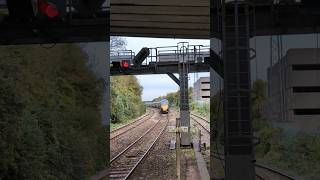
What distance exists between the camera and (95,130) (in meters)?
4.67

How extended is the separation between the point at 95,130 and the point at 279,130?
1.78 meters

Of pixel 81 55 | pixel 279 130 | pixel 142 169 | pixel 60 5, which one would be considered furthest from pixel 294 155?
pixel 60 5

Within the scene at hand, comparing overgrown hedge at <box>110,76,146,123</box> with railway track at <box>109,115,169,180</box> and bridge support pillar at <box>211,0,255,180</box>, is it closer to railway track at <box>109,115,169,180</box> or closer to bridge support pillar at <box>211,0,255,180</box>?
railway track at <box>109,115,169,180</box>

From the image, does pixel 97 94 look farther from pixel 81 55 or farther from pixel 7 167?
pixel 7 167

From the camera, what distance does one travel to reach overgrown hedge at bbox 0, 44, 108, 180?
4.86m

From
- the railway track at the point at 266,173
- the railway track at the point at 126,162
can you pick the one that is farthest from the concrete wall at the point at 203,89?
the railway track at the point at 126,162

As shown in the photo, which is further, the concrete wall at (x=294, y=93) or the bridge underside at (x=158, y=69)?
the bridge underside at (x=158, y=69)

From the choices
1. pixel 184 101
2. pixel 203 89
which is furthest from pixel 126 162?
pixel 184 101

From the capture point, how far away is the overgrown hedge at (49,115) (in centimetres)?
486

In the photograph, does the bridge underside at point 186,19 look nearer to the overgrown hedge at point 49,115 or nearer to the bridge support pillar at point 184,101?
the overgrown hedge at point 49,115

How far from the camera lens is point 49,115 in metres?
5.32

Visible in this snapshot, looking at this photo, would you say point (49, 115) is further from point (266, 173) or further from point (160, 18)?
point (266, 173)

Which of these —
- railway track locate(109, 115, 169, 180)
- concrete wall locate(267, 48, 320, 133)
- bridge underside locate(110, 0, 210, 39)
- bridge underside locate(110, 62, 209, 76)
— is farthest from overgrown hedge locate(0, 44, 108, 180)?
concrete wall locate(267, 48, 320, 133)

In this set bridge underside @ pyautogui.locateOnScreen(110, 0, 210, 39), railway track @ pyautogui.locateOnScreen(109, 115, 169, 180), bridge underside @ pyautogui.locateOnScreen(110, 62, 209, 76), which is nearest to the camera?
bridge underside @ pyautogui.locateOnScreen(110, 0, 210, 39)
